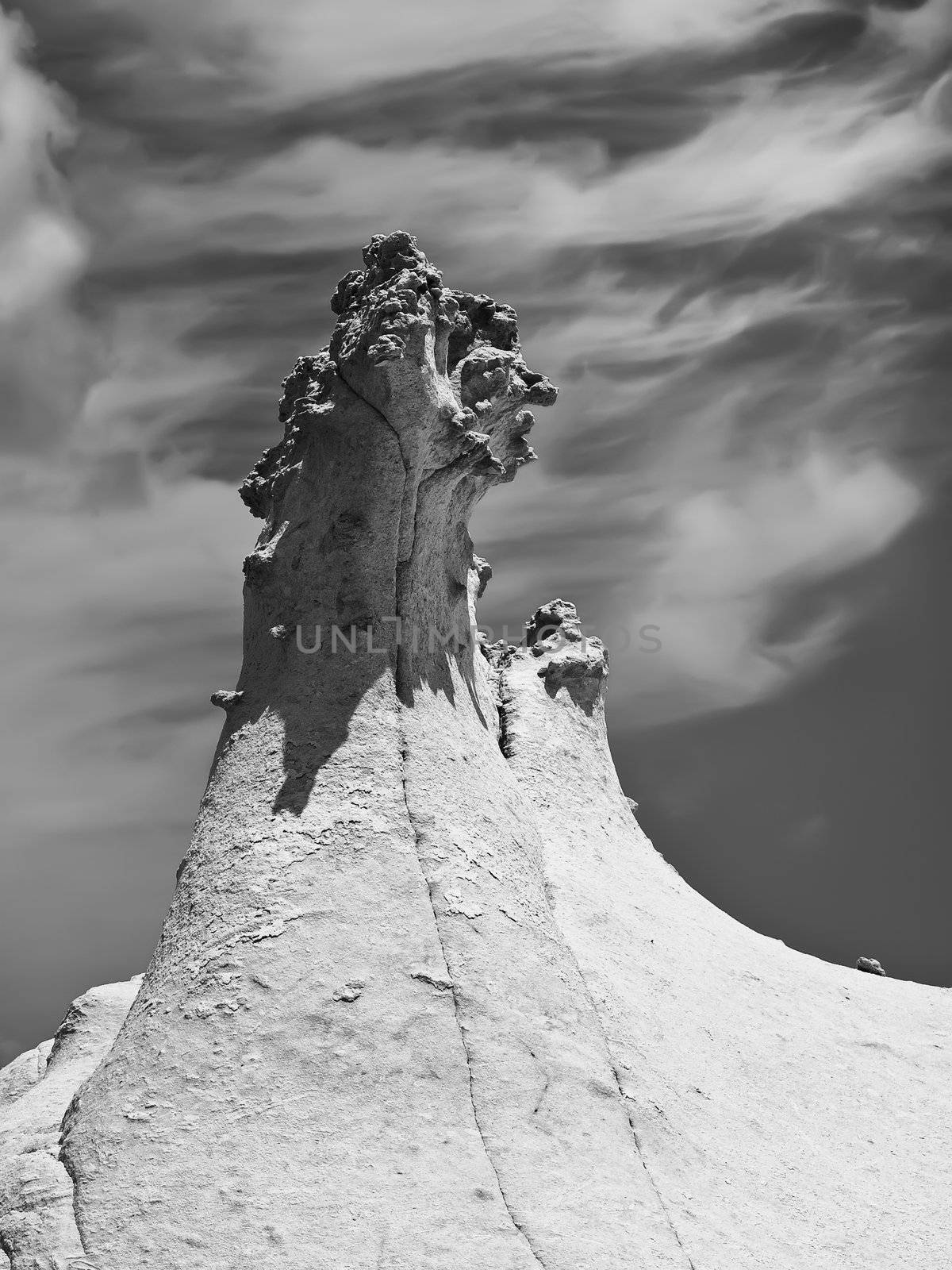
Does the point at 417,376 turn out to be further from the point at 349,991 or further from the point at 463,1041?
the point at 463,1041

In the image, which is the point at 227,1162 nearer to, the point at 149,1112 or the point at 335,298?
the point at 149,1112

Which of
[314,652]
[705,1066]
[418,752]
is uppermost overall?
[314,652]

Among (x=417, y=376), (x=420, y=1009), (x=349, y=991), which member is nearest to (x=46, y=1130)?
A: (x=349, y=991)

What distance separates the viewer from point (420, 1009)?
5914mm

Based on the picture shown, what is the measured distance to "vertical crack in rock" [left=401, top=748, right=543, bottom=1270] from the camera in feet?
17.1

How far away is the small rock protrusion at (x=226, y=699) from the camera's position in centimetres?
735

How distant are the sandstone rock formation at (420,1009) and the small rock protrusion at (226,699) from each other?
0.02m

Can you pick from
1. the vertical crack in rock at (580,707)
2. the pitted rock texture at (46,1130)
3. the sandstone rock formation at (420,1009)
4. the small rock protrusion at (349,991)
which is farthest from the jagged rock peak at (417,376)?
the pitted rock texture at (46,1130)

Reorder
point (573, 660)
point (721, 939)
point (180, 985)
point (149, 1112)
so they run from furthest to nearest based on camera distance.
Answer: point (573, 660) < point (721, 939) < point (180, 985) < point (149, 1112)

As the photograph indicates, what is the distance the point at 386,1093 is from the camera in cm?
561

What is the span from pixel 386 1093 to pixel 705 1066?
6.81 ft

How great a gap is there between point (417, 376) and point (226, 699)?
2.19 metres

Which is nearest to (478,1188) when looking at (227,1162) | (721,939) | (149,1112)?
(227,1162)

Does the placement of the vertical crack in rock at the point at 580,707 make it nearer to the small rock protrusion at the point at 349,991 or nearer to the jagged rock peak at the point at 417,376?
the small rock protrusion at the point at 349,991
